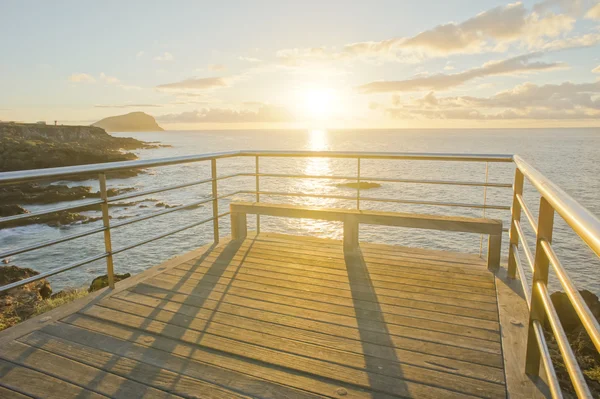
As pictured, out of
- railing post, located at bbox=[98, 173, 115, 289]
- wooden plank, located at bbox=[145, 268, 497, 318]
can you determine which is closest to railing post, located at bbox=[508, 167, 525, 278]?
wooden plank, located at bbox=[145, 268, 497, 318]

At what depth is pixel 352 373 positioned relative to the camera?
2.14 meters

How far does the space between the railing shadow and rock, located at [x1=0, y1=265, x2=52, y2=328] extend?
16.5 ft

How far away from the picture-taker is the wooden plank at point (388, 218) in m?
3.71

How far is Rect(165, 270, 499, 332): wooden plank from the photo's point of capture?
104 inches

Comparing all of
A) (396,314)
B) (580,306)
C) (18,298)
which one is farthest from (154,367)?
(18,298)

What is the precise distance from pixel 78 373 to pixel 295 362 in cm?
121

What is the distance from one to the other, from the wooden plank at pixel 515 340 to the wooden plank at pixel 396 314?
103mm

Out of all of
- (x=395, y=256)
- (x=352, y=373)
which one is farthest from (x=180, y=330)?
(x=395, y=256)

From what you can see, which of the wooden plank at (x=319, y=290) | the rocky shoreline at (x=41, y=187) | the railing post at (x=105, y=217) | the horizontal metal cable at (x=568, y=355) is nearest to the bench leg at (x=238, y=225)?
the wooden plank at (x=319, y=290)

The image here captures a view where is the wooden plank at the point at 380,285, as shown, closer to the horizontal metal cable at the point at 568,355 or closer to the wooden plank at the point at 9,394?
the horizontal metal cable at the point at 568,355

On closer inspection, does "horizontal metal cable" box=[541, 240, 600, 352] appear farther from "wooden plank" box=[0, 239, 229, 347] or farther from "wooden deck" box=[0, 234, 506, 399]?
"wooden plank" box=[0, 239, 229, 347]

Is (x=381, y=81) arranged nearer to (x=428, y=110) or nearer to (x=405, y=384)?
(x=428, y=110)

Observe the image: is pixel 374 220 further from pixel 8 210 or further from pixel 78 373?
pixel 8 210

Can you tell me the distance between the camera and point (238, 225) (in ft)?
15.8
